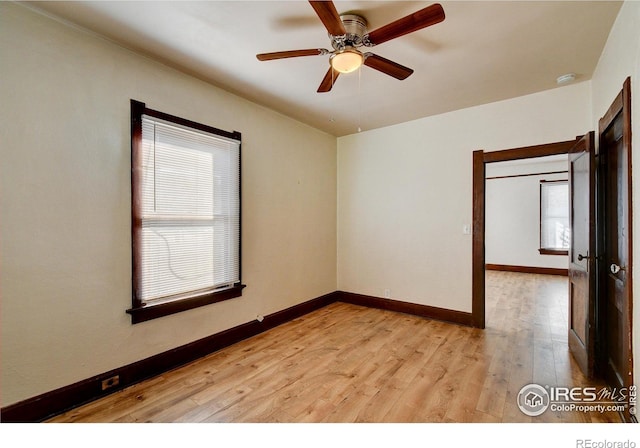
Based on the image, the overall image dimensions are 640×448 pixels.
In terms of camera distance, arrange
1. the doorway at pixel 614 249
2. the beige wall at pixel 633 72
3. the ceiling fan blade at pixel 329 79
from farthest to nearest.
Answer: the ceiling fan blade at pixel 329 79 < the doorway at pixel 614 249 < the beige wall at pixel 633 72

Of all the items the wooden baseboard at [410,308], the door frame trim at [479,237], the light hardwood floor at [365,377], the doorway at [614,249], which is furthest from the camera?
the wooden baseboard at [410,308]

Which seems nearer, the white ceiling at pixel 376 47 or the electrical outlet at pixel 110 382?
the white ceiling at pixel 376 47

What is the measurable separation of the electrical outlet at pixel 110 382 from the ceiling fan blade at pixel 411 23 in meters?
3.02

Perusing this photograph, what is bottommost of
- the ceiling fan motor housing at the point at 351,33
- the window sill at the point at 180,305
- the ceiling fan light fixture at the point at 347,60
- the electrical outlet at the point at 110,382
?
the electrical outlet at the point at 110,382

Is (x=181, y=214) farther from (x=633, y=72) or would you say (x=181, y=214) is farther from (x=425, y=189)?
(x=633, y=72)

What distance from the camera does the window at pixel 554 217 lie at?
6.62 m

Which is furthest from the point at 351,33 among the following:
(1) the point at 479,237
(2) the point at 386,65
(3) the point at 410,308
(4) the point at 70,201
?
(3) the point at 410,308

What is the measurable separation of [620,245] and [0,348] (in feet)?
13.6

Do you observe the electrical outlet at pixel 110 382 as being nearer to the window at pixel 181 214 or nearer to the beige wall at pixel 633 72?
the window at pixel 181 214

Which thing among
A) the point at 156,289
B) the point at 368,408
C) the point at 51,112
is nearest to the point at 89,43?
the point at 51,112

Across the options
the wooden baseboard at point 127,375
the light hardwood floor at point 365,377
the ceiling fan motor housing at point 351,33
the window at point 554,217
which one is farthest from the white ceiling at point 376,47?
the window at point 554,217

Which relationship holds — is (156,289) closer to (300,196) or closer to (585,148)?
(300,196)

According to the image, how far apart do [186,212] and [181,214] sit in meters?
0.05

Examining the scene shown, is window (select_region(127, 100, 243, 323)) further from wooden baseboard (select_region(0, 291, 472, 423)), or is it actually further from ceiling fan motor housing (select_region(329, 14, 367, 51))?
ceiling fan motor housing (select_region(329, 14, 367, 51))
